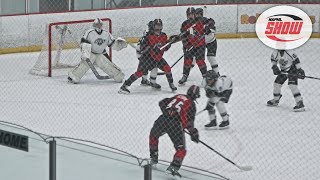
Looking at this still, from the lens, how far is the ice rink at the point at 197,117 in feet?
20.2

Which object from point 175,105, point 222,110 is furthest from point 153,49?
point 175,105

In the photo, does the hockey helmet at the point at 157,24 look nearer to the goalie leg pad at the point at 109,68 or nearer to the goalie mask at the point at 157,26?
the goalie mask at the point at 157,26

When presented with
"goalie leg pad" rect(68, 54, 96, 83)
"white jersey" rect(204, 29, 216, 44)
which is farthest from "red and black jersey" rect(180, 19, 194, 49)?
"goalie leg pad" rect(68, 54, 96, 83)

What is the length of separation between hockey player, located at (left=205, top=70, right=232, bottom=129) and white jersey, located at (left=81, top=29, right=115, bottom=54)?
2.45 metres

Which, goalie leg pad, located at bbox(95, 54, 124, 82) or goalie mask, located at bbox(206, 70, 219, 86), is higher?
goalie mask, located at bbox(206, 70, 219, 86)

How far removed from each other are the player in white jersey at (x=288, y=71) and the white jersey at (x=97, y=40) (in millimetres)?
2012

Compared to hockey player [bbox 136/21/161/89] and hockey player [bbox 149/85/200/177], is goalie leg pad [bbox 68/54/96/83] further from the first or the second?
hockey player [bbox 149/85/200/177]

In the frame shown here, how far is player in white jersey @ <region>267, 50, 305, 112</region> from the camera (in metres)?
7.71

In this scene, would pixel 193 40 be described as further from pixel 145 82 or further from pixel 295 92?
pixel 295 92

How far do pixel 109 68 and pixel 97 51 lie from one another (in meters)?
0.23

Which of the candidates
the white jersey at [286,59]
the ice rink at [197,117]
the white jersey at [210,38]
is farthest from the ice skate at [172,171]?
the white jersey at [210,38]

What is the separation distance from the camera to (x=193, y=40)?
28.7ft

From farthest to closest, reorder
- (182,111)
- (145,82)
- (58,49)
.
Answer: (58,49) → (145,82) → (182,111)

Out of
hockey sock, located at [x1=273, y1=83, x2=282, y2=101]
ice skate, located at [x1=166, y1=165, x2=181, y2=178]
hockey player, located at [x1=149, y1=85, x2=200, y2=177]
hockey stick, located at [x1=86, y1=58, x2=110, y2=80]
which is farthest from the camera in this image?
hockey stick, located at [x1=86, y1=58, x2=110, y2=80]
